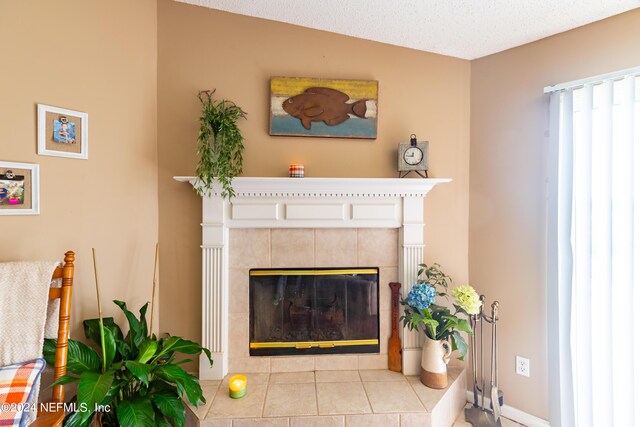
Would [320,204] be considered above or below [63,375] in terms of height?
above

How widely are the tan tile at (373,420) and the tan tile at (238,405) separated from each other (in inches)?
20.2

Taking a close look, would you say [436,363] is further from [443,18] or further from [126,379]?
[443,18]

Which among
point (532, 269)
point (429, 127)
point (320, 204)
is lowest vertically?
point (532, 269)

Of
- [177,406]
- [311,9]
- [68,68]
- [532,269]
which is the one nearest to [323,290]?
[177,406]

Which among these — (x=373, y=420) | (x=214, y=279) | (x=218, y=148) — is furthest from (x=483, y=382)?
(x=218, y=148)

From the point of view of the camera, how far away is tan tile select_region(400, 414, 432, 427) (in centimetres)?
162

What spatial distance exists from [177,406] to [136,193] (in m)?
1.32

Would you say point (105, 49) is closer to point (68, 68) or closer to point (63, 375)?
point (68, 68)

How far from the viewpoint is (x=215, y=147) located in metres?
1.81

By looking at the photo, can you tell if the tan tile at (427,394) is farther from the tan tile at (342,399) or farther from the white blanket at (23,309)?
the white blanket at (23,309)

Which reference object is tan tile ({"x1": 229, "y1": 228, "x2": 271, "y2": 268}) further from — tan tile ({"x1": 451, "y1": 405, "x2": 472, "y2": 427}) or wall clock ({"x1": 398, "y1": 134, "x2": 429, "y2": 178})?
tan tile ({"x1": 451, "y1": 405, "x2": 472, "y2": 427})

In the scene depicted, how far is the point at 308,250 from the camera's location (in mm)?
2057

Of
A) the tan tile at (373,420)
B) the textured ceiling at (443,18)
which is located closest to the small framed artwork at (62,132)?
the textured ceiling at (443,18)

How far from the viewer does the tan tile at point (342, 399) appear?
163 cm
